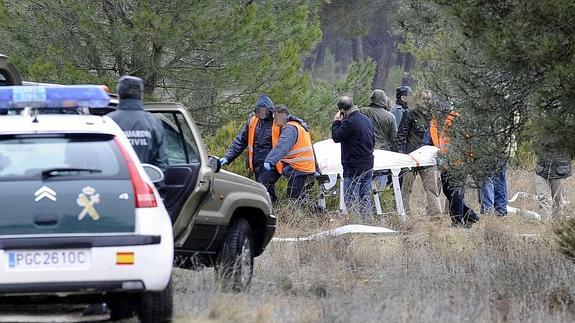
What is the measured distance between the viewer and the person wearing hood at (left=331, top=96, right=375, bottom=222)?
14.2m

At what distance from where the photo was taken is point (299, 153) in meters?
14.4

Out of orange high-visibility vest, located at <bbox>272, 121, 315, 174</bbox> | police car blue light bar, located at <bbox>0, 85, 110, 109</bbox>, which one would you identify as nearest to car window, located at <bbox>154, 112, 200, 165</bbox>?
police car blue light bar, located at <bbox>0, 85, 110, 109</bbox>

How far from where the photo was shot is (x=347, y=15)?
39.0 m

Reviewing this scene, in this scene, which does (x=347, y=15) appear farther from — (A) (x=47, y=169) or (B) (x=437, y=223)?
(A) (x=47, y=169)

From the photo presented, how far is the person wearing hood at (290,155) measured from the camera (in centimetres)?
1405

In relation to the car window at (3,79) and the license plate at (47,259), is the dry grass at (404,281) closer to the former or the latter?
the license plate at (47,259)

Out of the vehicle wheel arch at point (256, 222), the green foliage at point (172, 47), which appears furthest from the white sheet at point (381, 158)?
the vehicle wheel arch at point (256, 222)

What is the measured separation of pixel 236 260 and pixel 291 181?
5.59 m

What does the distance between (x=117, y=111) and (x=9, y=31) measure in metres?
8.14

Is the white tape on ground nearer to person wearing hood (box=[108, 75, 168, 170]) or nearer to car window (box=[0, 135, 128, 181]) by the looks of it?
person wearing hood (box=[108, 75, 168, 170])

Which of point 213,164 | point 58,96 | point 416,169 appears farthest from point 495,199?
point 58,96

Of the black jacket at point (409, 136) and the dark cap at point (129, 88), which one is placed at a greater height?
the dark cap at point (129, 88)

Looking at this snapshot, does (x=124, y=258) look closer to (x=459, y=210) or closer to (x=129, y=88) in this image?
(x=129, y=88)

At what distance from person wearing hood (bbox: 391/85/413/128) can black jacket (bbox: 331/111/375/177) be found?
1.95 m
